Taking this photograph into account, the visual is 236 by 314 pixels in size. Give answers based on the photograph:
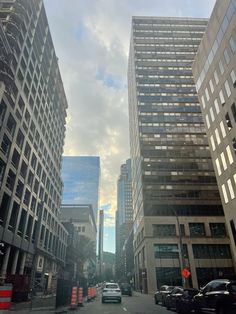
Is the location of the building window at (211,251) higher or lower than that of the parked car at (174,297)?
higher

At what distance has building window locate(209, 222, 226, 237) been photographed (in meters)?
60.1

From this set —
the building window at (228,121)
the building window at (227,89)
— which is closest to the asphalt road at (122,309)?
the building window at (228,121)

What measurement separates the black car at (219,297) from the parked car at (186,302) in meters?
1.35

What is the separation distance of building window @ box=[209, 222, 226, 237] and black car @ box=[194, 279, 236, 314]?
49.8 m

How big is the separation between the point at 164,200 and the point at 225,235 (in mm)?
15540

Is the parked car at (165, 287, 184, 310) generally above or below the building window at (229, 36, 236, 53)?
below

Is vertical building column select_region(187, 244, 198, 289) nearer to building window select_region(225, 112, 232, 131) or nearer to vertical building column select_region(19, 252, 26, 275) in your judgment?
building window select_region(225, 112, 232, 131)

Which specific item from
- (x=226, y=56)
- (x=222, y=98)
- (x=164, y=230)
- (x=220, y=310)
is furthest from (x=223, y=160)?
(x=164, y=230)

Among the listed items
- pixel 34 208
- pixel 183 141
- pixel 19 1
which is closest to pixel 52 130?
pixel 34 208

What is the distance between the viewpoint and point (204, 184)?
6612 cm

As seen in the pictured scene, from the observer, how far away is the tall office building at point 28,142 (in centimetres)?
3588

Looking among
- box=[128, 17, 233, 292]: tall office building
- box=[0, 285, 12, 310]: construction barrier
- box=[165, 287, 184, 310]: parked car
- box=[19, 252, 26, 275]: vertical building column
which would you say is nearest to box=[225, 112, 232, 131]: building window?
box=[128, 17, 233, 292]: tall office building

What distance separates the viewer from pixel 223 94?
35875mm

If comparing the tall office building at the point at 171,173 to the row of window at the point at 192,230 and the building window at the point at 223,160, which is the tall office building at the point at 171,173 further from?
the building window at the point at 223,160
